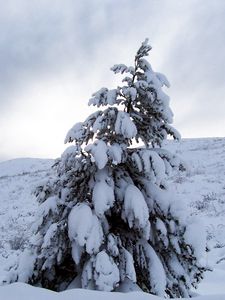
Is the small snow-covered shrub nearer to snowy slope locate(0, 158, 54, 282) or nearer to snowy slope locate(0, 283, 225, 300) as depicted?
snowy slope locate(0, 158, 54, 282)

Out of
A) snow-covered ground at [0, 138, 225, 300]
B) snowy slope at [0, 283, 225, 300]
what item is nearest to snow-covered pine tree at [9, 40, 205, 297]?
snow-covered ground at [0, 138, 225, 300]

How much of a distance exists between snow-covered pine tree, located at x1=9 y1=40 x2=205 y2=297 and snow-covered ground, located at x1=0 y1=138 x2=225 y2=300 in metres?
0.60

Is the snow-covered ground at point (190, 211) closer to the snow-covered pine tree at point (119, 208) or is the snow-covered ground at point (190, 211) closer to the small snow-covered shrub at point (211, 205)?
the small snow-covered shrub at point (211, 205)

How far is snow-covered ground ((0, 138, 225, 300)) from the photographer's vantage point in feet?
12.8

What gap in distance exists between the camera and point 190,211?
1530cm

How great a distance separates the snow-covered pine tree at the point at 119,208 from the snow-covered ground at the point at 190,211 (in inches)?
23.5

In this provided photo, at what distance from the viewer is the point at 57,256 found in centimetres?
524

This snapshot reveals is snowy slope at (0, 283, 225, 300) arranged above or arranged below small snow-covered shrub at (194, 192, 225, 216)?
above

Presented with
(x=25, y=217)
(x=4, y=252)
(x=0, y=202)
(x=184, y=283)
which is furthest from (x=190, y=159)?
(x=184, y=283)

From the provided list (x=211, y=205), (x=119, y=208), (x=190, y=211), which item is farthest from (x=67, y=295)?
(x=211, y=205)

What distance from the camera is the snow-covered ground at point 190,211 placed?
12.8ft

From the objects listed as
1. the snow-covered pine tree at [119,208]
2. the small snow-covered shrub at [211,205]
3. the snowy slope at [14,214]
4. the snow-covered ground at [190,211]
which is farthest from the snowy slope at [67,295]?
the small snow-covered shrub at [211,205]

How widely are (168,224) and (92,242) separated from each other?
1155 mm

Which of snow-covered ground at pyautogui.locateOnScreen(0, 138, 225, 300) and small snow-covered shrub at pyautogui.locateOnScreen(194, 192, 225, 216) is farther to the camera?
small snow-covered shrub at pyautogui.locateOnScreen(194, 192, 225, 216)
